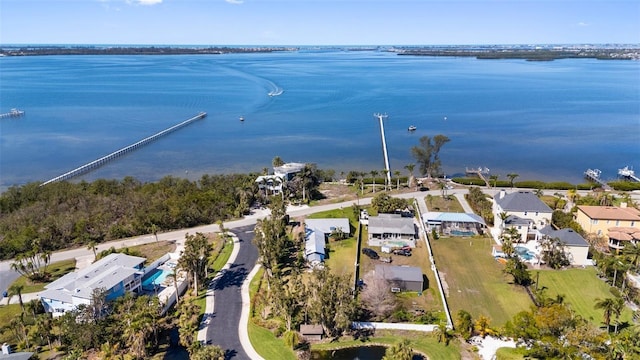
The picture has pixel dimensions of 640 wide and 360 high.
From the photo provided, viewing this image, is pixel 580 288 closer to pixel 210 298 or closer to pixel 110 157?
pixel 210 298

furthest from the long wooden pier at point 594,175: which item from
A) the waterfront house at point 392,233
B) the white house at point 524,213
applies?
the waterfront house at point 392,233

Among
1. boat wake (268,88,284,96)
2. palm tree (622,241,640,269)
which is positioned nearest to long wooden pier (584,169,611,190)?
palm tree (622,241,640,269)

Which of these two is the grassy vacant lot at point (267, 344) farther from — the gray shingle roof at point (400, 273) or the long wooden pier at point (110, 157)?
the long wooden pier at point (110, 157)

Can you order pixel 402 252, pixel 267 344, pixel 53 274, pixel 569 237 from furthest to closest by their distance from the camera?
pixel 402 252 < pixel 569 237 < pixel 53 274 < pixel 267 344

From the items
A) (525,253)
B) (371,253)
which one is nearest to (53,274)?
(371,253)

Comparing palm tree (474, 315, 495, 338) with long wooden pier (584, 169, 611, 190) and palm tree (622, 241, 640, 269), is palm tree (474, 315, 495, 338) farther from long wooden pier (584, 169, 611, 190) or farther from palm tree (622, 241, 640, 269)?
long wooden pier (584, 169, 611, 190)
